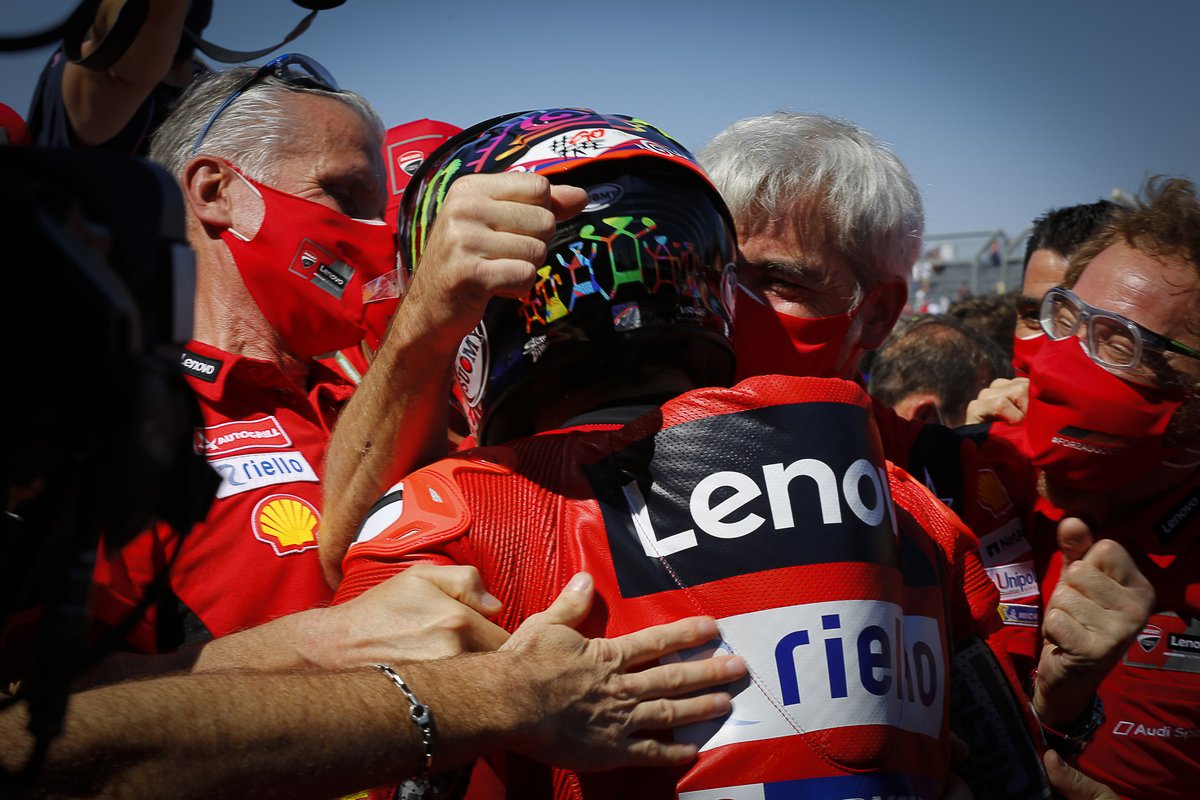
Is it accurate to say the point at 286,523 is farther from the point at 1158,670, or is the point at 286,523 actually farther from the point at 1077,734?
the point at 1158,670

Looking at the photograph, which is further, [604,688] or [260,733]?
[604,688]

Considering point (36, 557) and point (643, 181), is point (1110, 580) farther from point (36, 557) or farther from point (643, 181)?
point (36, 557)

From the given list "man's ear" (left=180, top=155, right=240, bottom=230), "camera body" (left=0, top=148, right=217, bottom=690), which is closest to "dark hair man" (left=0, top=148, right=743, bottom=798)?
"camera body" (left=0, top=148, right=217, bottom=690)

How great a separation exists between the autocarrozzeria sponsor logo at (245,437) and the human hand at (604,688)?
125cm

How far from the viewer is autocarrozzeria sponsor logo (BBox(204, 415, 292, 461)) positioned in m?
2.53

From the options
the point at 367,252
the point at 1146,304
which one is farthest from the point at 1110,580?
the point at 367,252

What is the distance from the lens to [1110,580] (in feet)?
8.86

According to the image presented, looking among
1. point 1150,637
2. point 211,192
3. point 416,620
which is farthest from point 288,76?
point 1150,637

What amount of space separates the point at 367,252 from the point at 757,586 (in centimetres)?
181

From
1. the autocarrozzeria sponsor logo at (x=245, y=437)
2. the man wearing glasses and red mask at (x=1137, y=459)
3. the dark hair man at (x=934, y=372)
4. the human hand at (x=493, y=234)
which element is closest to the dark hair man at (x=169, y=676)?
the human hand at (x=493, y=234)

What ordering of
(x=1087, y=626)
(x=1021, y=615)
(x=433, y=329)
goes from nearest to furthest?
(x=433, y=329) < (x=1087, y=626) < (x=1021, y=615)

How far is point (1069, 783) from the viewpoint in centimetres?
244

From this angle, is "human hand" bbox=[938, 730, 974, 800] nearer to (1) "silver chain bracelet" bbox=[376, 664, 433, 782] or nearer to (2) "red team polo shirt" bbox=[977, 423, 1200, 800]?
(1) "silver chain bracelet" bbox=[376, 664, 433, 782]

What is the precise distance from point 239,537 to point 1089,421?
2382 millimetres
